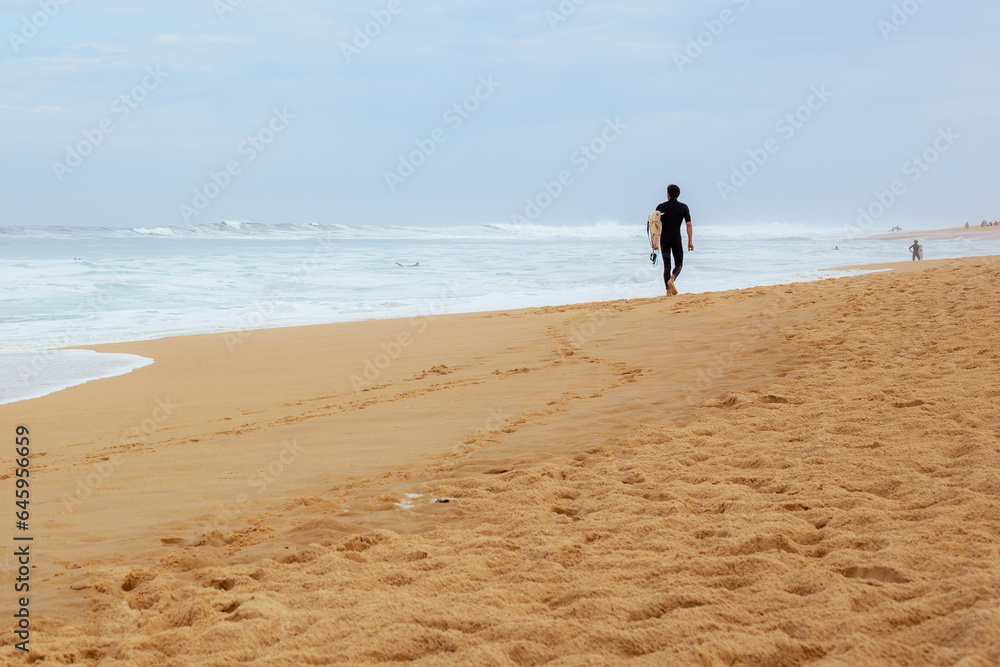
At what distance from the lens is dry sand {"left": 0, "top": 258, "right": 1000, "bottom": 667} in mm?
2264

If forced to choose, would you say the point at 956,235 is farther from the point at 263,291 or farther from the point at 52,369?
the point at 52,369

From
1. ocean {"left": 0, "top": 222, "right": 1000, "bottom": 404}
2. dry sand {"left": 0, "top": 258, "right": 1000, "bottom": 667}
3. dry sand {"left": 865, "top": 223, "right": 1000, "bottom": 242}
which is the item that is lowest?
dry sand {"left": 0, "top": 258, "right": 1000, "bottom": 667}

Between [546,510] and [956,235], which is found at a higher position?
[956,235]

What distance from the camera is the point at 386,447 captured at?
4.91m

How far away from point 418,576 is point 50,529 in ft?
7.09

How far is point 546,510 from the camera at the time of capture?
11.4ft

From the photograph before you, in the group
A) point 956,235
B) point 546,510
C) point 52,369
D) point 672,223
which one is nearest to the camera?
point 546,510

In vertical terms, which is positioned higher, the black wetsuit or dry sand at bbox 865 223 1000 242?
dry sand at bbox 865 223 1000 242

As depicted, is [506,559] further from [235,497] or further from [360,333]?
[360,333]

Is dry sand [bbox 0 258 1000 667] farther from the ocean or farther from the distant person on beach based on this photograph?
the distant person on beach

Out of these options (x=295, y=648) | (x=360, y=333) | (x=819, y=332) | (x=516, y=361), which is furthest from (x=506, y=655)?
(x=360, y=333)

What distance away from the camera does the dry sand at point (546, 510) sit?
226 centimetres

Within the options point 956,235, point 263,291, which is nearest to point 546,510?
point 263,291

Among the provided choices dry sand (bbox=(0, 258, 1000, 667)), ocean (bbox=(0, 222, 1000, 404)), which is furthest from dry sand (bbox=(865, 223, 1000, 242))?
dry sand (bbox=(0, 258, 1000, 667))
